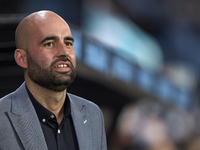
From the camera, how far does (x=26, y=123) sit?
4.90 feet

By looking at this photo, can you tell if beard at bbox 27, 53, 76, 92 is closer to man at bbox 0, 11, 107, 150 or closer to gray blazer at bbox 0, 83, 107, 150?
man at bbox 0, 11, 107, 150

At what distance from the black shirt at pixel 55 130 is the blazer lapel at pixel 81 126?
28 mm

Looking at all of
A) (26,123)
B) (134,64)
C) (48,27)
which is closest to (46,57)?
(48,27)

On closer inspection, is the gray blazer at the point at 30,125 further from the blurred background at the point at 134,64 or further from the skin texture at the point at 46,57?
the blurred background at the point at 134,64

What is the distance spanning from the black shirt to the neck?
0.02m

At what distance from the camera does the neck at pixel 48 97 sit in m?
1.52

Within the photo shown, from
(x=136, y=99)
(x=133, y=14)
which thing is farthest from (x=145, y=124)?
(x=133, y=14)

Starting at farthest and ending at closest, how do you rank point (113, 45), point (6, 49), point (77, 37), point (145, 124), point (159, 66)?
point (159, 66)
point (113, 45)
point (145, 124)
point (77, 37)
point (6, 49)

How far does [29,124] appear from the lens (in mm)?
1494

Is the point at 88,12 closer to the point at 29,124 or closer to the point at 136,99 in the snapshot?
the point at 136,99

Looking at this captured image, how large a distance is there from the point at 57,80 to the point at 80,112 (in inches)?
11.5

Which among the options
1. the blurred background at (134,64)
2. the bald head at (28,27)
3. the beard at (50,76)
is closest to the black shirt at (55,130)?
the beard at (50,76)

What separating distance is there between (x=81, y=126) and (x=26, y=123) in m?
0.24

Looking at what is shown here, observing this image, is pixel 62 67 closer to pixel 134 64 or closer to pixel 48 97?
pixel 48 97
